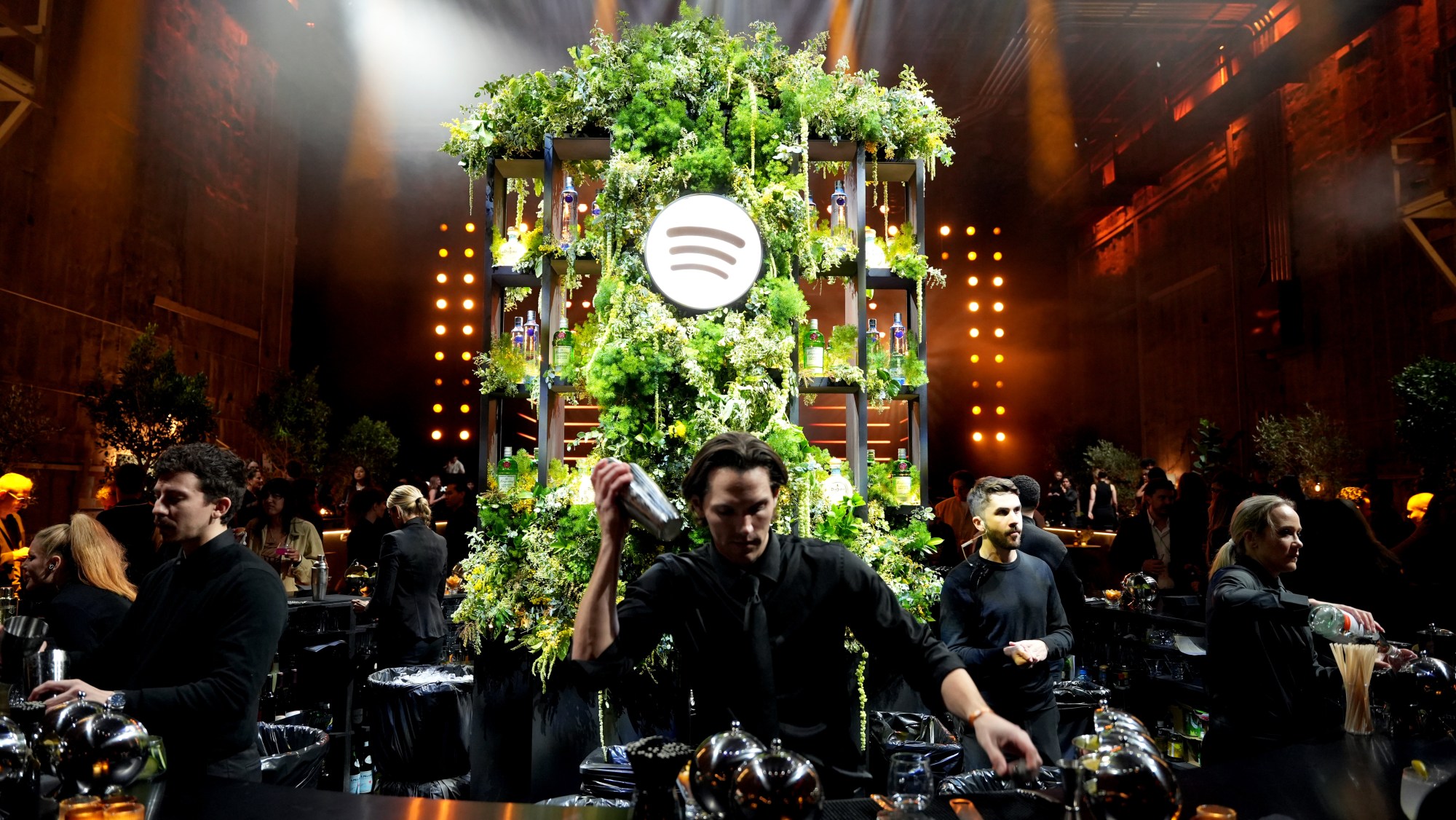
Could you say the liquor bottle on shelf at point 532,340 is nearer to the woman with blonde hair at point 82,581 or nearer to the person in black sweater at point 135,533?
the person in black sweater at point 135,533

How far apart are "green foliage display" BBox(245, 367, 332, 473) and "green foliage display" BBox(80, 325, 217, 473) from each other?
2779 mm

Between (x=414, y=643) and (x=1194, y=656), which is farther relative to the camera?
(x=414, y=643)

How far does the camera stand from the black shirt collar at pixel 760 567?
76.6 inches

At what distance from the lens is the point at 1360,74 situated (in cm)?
1170

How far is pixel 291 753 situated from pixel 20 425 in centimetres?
1264

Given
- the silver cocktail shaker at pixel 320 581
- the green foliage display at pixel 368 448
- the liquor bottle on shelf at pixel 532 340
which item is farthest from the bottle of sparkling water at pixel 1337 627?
the green foliage display at pixel 368 448

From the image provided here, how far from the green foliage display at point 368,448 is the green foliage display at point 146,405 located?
3506 millimetres

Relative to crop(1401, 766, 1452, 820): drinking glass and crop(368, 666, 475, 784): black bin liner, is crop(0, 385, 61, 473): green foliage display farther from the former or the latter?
crop(1401, 766, 1452, 820): drinking glass

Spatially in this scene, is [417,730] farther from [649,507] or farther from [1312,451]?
[1312,451]

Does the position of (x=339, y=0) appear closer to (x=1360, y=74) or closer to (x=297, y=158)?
(x=297, y=158)

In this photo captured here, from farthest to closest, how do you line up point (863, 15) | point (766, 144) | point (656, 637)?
point (863, 15)
point (766, 144)
point (656, 637)

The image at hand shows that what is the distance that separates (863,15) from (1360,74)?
6659mm

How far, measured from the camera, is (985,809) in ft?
5.57

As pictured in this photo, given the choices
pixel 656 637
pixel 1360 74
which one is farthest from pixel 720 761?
pixel 1360 74
